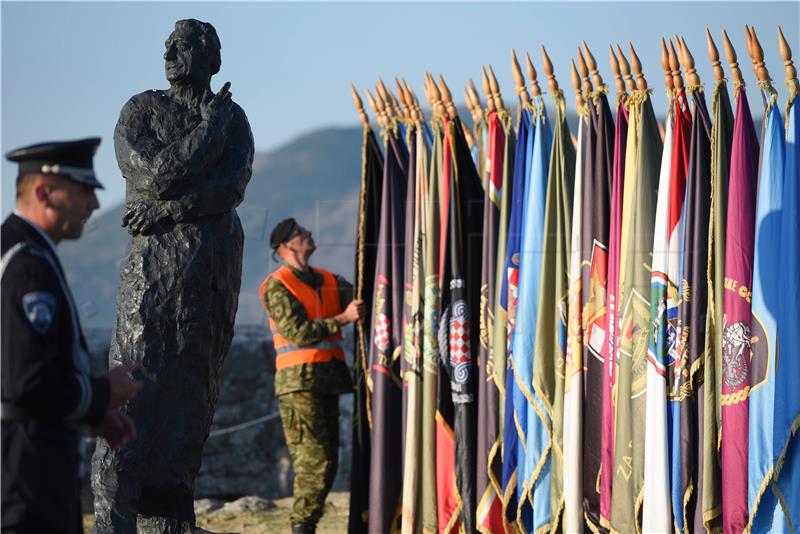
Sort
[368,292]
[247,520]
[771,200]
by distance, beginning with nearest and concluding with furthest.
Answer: [771,200] < [368,292] < [247,520]

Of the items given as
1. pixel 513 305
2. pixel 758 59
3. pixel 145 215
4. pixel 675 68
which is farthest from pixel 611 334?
pixel 145 215

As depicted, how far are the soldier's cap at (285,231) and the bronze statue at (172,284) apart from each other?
2.27 meters

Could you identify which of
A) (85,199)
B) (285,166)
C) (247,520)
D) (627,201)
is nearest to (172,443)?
(85,199)

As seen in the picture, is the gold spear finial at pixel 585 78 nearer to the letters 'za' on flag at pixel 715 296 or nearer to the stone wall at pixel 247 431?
the letters 'za' on flag at pixel 715 296

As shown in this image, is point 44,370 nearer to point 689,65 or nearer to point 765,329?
point 765,329

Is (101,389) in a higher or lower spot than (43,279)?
lower

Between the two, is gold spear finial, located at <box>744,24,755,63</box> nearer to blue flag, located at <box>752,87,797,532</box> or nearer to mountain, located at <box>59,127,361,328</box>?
blue flag, located at <box>752,87,797,532</box>

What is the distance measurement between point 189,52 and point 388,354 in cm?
252

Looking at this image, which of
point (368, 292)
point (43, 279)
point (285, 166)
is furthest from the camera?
point (285, 166)

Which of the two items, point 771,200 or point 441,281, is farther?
point 441,281

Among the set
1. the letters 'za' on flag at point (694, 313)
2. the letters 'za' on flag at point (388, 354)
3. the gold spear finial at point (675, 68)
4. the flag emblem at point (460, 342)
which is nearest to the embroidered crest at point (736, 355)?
the letters 'za' on flag at point (694, 313)

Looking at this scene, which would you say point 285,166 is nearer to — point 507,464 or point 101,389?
point 507,464

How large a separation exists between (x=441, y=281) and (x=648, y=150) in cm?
136

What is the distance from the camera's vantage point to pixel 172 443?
5.68m
